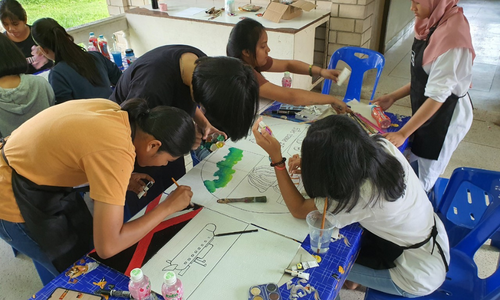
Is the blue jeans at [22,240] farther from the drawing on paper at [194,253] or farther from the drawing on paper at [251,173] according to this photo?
the drawing on paper at [251,173]

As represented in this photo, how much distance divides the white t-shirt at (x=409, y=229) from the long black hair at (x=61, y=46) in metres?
1.62

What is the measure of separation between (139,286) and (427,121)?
1654 mm

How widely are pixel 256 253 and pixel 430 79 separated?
1.24 metres

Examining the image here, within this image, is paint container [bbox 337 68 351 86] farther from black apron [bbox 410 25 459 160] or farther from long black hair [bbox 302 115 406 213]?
long black hair [bbox 302 115 406 213]

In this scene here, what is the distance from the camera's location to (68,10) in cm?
686

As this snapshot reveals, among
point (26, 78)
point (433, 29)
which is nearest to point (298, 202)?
point (433, 29)

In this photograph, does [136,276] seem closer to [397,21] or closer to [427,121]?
[427,121]

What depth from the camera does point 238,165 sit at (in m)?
1.60

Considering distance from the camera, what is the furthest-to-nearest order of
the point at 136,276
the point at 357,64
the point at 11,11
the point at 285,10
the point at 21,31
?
the point at 285,10
the point at 21,31
the point at 11,11
the point at 357,64
the point at 136,276

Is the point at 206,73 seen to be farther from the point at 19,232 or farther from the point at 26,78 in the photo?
the point at 26,78

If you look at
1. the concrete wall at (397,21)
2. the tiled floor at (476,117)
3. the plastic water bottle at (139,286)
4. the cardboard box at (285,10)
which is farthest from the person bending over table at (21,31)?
the concrete wall at (397,21)

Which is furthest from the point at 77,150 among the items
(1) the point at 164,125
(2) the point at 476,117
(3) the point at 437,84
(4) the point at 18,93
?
(2) the point at 476,117

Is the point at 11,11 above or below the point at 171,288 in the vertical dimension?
above

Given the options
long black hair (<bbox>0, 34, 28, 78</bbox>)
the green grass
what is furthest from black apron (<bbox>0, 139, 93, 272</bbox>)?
the green grass
